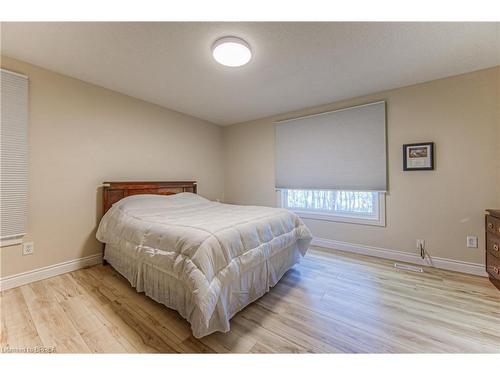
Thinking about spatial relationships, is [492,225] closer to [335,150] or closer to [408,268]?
[408,268]

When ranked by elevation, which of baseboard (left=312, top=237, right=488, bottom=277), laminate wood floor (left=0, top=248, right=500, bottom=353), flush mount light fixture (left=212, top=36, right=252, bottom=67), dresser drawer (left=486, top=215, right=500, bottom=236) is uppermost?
flush mount light fixture (left=212, top=36, right=252, bottom=67)

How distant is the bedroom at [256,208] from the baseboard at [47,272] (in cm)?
1

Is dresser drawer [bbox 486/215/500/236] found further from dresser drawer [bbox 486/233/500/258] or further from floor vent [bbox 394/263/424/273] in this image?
floor vent [bbox 394/263/424/273]

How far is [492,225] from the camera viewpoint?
2.06 m

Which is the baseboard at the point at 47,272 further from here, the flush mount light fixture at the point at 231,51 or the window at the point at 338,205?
the window at the point at 338,205

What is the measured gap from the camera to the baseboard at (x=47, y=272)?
1991mm

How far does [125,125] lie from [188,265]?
2.49 meters

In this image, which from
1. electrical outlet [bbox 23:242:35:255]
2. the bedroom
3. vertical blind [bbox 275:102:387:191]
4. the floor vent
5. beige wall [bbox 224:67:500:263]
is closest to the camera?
the bedroom

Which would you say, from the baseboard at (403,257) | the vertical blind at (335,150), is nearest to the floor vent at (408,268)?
the baseboard at (403,257)

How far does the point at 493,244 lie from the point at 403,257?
833 millimetres

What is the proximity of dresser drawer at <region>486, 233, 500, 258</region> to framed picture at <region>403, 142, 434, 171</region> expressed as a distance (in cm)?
89

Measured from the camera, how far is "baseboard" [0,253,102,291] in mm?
1991

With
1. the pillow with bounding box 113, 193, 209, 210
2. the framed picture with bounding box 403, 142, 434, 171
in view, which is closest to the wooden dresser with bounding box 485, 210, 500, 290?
the framed picture with bounding box 403, 142, 434, 171
